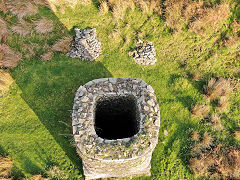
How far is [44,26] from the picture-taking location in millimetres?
10867

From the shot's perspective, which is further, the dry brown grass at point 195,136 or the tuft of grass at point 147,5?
the tuft of grass at point 147,5

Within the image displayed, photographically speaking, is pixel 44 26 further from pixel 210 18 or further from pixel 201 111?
pixel 201 111

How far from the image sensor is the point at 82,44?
10.5 m

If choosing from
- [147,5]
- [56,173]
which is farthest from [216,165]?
[147,5]

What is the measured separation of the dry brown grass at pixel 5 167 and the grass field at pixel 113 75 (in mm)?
249

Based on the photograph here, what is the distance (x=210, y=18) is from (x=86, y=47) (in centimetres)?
683

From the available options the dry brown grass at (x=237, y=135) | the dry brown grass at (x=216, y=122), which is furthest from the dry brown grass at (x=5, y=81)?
the dry brown grass at (x=237, y=135)

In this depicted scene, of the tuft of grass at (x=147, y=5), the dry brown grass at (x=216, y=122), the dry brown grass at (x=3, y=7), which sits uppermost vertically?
the tuft of grass at (x=147, y=5)

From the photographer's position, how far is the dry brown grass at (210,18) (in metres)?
10.9

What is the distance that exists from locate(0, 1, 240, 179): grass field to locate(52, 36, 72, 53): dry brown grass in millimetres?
411

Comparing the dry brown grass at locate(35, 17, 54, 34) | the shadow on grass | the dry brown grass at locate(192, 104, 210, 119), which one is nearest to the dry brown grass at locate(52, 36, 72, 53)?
the shadow on grass

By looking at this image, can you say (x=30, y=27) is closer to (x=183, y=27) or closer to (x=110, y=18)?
(x=110, y=18)

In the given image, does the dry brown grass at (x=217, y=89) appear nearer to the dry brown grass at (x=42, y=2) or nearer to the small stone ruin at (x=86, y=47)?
the small stone ruin at (x=86, y=47)

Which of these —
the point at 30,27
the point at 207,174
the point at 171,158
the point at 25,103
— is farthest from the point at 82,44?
the point at 207,174
